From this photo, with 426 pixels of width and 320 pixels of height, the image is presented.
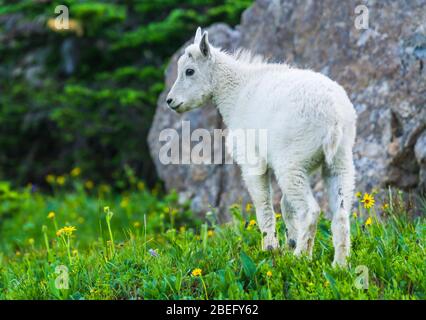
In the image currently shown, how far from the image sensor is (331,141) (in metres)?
5.78

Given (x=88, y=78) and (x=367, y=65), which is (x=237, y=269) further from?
(x=88, y=78)

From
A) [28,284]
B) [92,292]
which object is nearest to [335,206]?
[92,292]

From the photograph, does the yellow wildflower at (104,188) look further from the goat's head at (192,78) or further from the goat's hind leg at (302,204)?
the goat's hind leg at (302,204)

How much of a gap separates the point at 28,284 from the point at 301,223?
7.87 ft

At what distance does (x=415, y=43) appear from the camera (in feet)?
26.9

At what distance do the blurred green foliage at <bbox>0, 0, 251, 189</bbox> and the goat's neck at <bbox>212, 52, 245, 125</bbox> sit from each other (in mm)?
4898

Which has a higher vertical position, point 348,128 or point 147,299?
point 348,128

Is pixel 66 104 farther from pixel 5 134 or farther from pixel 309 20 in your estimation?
pixel 309 20

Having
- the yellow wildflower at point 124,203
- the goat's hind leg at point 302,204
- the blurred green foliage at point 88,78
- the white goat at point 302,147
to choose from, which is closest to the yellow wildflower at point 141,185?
the yellow wildflower at point 124,203

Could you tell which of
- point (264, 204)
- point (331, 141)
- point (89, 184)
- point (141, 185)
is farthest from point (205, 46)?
point (89, 184)

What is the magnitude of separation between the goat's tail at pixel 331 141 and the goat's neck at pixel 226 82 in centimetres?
156

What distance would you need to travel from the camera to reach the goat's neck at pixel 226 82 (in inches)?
281

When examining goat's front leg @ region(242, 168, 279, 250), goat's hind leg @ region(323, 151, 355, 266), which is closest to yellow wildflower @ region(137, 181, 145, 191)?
goat's front leg @ region(242, 168, 279, 250)

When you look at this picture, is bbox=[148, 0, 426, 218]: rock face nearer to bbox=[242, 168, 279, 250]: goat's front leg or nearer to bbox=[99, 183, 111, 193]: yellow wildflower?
bbox=[242, 168, 279, 250]: goat's front leg
